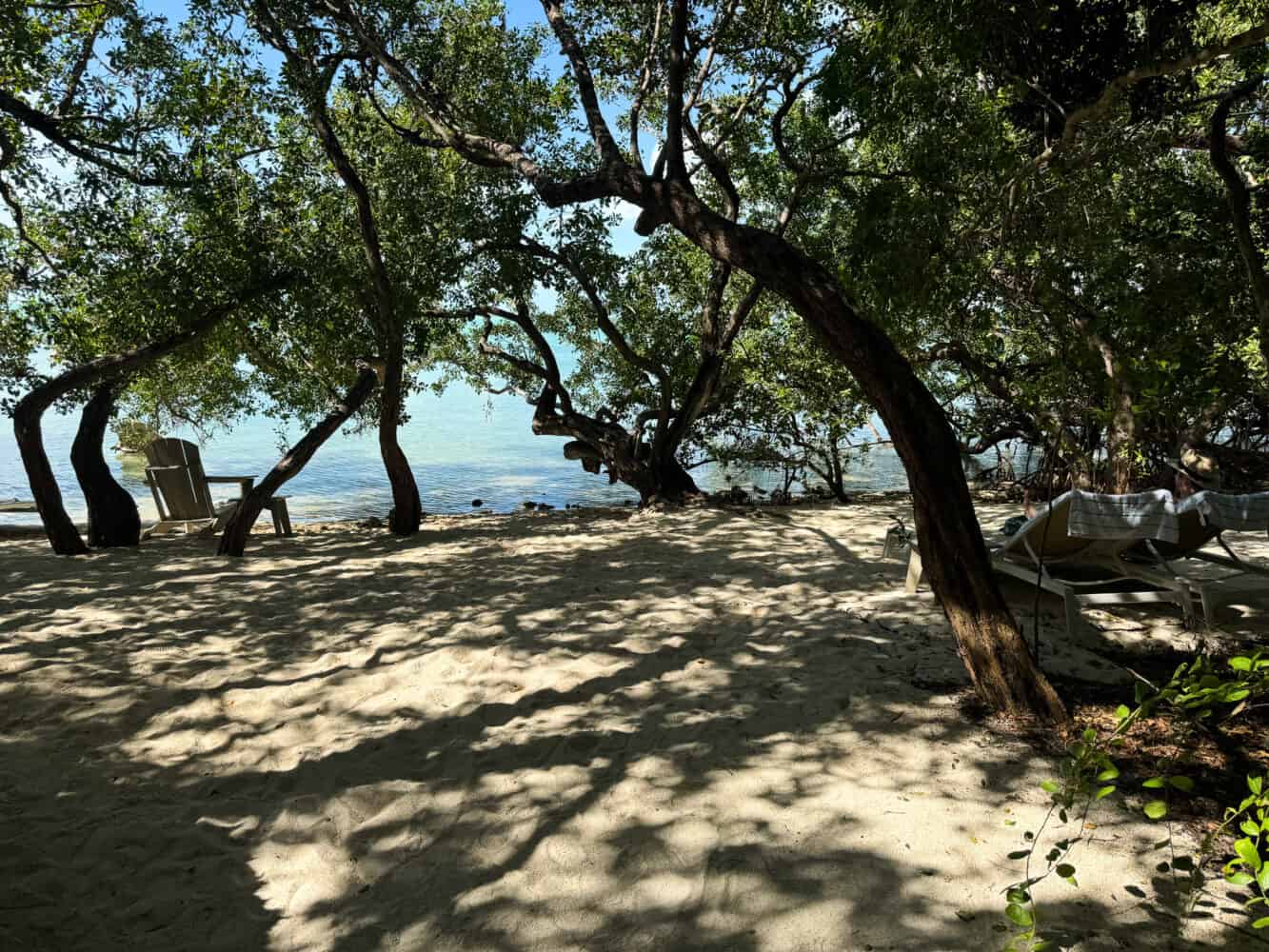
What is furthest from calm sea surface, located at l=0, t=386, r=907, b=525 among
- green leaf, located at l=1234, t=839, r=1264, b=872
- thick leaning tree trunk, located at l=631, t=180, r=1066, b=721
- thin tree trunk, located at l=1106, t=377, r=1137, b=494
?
green leaf, located at l=1234, t=839, r=1264, b=872

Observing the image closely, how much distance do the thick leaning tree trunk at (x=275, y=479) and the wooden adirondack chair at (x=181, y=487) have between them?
3.47 ft

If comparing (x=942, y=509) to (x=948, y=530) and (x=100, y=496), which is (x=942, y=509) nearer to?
(x=948, y=530)

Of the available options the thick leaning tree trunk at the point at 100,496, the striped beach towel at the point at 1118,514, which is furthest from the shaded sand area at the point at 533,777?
the thick leaning tree trunk at the point at 100,496

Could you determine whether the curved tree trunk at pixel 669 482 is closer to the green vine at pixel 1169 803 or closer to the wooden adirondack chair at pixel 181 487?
the wooden adirondack chair at pixel 181 487

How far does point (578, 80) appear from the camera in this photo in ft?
21.1

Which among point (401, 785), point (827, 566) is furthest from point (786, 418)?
point (401, 785)

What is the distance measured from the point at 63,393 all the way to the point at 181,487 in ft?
5.96

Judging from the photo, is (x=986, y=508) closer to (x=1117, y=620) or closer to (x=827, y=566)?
(x=827, y=566)

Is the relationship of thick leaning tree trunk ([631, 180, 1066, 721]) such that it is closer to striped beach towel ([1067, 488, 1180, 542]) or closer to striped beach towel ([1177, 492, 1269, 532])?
striped beach towel ([1067, 488, 1180, 542])

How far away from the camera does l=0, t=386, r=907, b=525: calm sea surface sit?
17.4 m

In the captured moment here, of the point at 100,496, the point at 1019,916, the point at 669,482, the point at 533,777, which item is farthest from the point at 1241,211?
the point at 100,496

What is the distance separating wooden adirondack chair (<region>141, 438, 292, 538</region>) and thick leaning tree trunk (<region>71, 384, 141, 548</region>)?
0.66 metres

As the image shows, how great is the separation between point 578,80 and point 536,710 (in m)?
5.22

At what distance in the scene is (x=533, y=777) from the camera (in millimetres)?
3195
